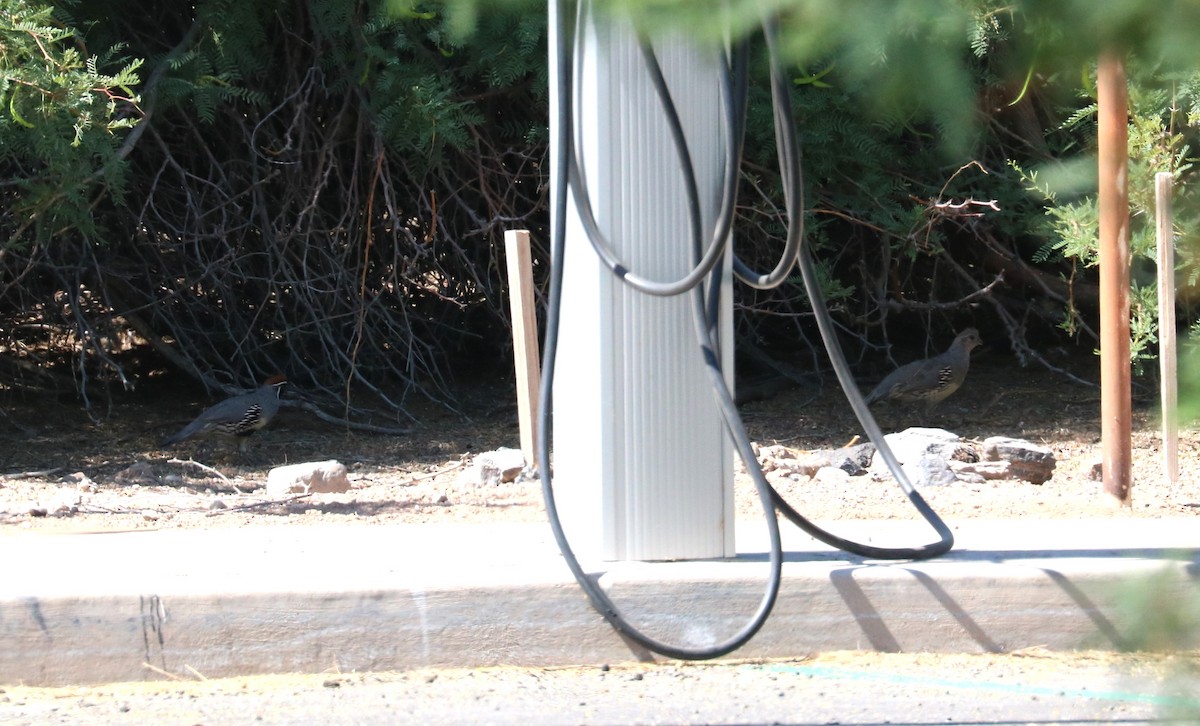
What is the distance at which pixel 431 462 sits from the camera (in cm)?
822

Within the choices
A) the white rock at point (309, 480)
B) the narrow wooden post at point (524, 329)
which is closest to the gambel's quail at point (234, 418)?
the white rock at point (309, 480)

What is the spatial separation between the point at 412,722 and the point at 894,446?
4312 millimetres

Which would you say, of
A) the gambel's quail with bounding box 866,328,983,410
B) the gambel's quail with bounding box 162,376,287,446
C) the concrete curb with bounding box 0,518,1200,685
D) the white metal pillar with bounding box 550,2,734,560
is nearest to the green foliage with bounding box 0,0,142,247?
the gambel's quail with bounding box 162,376,287,446

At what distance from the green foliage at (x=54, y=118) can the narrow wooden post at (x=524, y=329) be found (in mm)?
2091

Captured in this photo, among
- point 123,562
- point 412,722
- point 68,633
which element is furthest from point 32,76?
point 412,722

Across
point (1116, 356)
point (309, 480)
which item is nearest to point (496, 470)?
point (309, 480)

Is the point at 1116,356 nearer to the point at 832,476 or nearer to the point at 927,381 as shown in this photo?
the point at 832,476

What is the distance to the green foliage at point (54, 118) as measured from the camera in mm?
6117

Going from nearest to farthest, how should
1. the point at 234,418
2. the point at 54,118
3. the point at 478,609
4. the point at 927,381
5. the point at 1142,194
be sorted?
the point at 478,609
the point at 54,118
the point at 1142,194
the point at 234,418
the point at 927,381

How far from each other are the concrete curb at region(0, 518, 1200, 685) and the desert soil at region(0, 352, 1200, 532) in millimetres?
869

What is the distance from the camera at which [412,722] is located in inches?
153

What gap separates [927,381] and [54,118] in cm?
635

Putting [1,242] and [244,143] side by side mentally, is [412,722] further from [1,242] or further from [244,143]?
[244,143]

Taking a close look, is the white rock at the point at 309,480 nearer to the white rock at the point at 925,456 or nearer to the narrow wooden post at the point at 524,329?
the narrow wooden post at the point at 524,329
